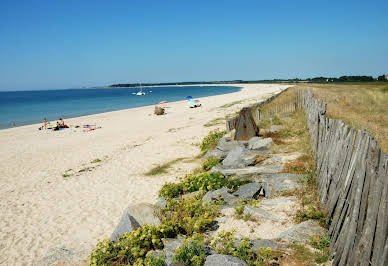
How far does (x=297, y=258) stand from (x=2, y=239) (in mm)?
7256

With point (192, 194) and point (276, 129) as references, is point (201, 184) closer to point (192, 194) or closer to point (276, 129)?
point (192, 194)

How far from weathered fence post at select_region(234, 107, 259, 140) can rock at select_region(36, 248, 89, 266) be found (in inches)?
285

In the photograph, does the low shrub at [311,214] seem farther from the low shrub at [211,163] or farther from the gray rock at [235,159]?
the low shrub at [211,163]

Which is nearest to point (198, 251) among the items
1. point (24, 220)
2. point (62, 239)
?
point (62, 239)

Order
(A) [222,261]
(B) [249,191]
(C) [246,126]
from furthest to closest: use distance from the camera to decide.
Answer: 1. (C) [246,126]
2. (B) [249,191]
3. (A) [222,261]

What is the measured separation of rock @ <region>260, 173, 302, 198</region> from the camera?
5.49 meters

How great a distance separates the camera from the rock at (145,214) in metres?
5.00

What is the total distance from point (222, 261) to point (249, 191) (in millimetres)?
2698

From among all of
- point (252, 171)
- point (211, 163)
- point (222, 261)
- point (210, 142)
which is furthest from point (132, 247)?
point (210, 142)

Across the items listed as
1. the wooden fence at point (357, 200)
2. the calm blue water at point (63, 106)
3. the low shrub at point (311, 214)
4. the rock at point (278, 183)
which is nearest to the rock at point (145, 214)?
the rock at point (278, 183)

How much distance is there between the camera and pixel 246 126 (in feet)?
34.1

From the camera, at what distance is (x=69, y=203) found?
8789mm

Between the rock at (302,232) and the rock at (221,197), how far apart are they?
5.72 feet

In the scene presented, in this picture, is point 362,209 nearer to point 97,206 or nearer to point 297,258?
point 297,258
